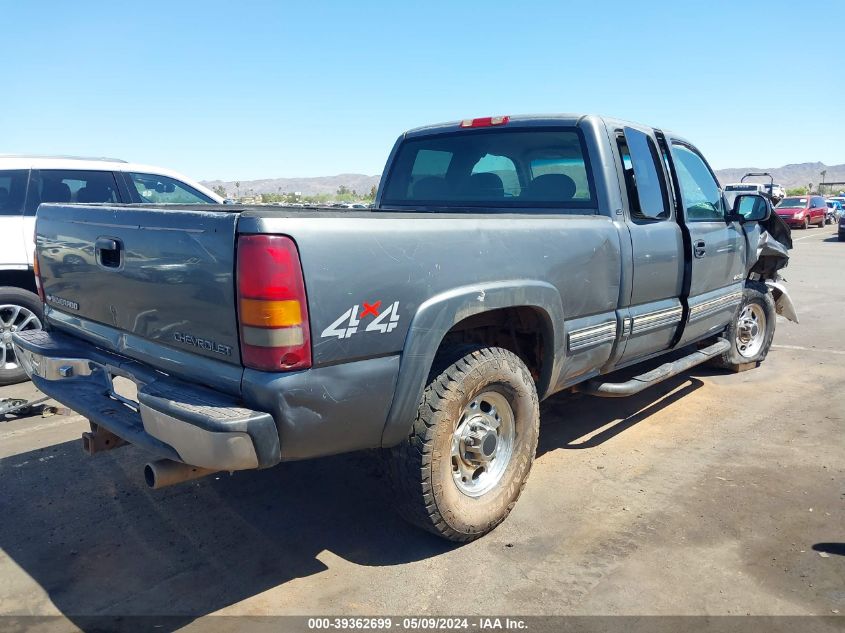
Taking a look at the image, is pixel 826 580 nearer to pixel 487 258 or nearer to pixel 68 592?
pixel 487 258

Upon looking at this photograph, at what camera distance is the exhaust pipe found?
8.49 ft

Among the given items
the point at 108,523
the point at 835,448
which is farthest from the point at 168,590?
the point at 835,448

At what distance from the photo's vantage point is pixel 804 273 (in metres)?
14.5

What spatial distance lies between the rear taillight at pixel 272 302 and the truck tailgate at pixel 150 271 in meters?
0.08

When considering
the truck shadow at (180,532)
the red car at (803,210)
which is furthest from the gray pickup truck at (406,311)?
the red car at (803,210)

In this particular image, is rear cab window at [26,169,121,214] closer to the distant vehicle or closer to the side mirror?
the side mirror

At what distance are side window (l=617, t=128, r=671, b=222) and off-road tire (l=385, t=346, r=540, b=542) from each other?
153 centimetres

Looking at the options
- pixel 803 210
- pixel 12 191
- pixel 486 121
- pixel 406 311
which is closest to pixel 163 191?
pixel 12 191

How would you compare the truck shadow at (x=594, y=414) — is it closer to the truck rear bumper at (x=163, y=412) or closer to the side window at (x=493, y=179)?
the side window at (x=493, y=179)

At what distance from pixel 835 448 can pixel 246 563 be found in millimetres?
3795

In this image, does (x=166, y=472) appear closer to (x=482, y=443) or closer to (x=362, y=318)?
(x=362, y=318)

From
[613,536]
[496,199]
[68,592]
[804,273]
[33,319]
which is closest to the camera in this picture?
[68,592]

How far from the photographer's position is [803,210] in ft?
107

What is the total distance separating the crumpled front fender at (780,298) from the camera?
21.7 feet
